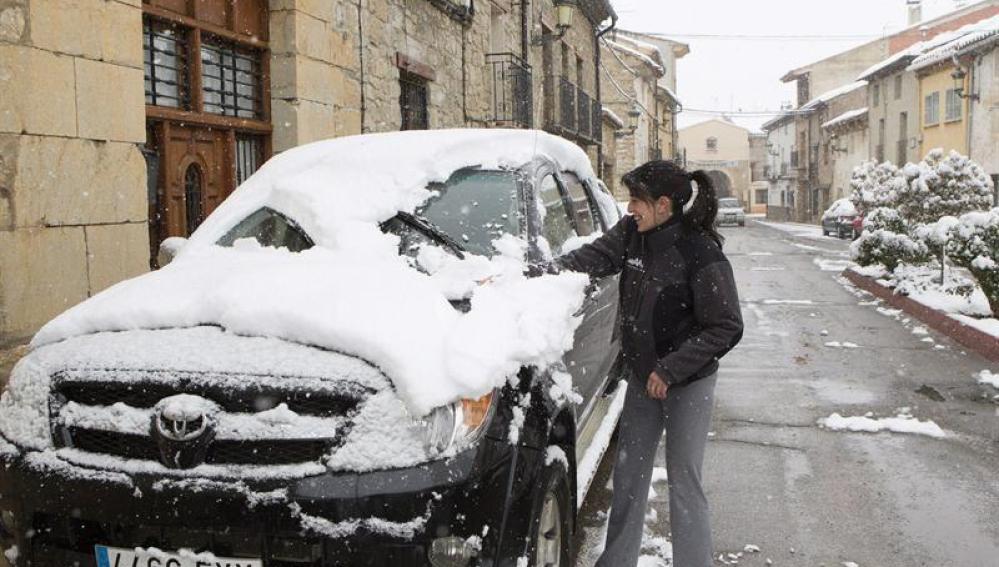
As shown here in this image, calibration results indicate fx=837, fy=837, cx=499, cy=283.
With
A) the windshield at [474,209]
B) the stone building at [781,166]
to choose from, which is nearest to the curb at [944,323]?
the windshield at [474,209]

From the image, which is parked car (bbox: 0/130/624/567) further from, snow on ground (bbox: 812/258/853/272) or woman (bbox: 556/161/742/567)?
snow on ground (bbox: 812/258/853/272)

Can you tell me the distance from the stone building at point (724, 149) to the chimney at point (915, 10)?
27.6m

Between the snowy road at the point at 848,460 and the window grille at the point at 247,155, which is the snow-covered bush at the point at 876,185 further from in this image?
the window grille at the point at 247,155

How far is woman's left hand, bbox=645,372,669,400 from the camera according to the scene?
2984 millimetres

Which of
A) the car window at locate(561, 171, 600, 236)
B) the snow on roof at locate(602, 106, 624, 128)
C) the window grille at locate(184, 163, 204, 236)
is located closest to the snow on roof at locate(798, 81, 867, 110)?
the snow on roof at locate(602, 106, 624, 128)

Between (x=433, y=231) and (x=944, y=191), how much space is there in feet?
38.8

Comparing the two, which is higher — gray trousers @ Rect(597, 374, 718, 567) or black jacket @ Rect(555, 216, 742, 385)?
black jacket @ Rect(555, 216, 742, 385)

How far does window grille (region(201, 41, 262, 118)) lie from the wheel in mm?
5397

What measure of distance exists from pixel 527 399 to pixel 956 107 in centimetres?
3253

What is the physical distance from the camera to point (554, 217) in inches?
149

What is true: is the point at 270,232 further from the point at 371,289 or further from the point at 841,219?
the point at 841,219

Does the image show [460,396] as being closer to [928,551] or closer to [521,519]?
[521,519]

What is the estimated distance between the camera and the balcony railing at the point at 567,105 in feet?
61.9

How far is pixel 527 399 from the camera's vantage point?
2.58 meters
